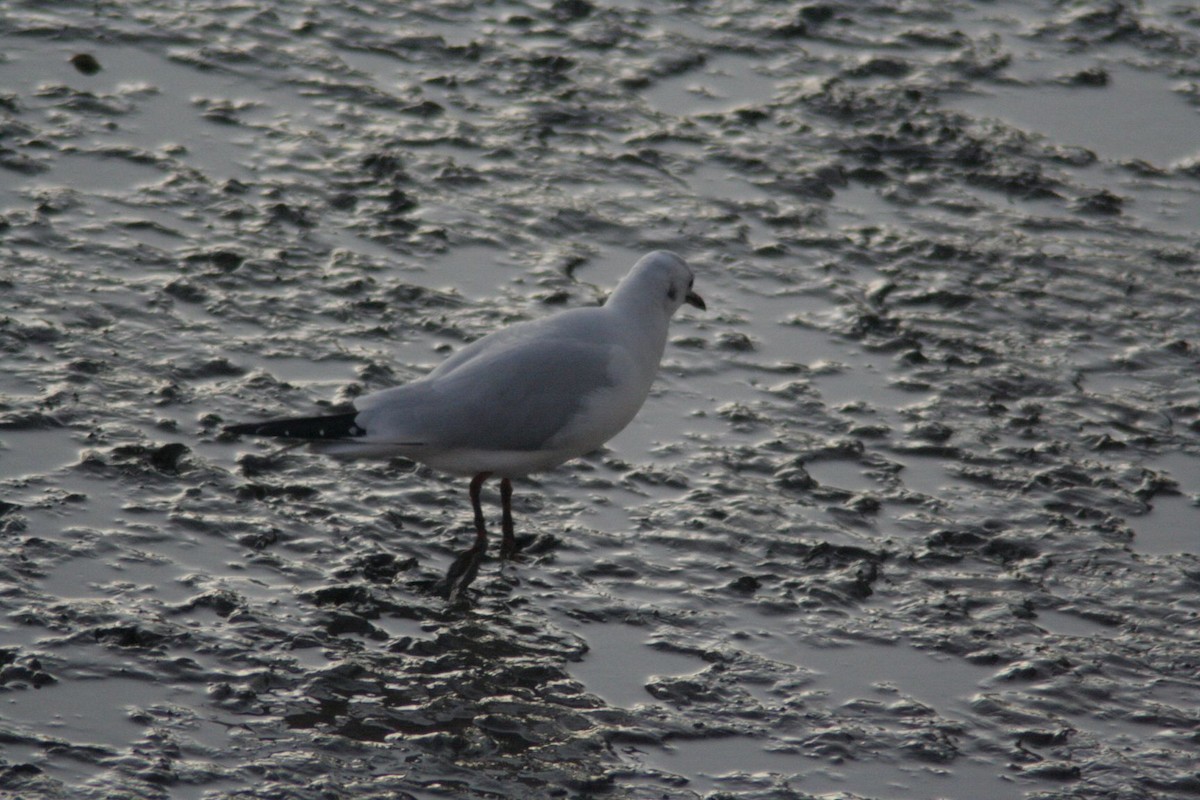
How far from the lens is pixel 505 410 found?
626 centimetres

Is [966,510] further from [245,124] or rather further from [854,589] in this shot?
[245,124]

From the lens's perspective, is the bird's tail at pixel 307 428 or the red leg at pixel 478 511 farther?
the red leg at pixel 478 511

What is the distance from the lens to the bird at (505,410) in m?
6.14

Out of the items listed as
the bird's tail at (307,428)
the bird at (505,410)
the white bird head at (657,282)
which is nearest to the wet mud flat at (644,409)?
the bird at (505,410)

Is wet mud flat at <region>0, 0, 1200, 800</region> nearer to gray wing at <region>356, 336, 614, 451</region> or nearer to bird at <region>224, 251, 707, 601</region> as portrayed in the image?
bird at <region>224, 251, 707, 601</region>

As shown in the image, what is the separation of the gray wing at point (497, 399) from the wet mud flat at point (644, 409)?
0.48 metres

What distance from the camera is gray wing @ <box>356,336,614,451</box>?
243 inches

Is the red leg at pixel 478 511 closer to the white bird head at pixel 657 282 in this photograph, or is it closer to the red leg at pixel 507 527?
the red leg at pixel 507 527

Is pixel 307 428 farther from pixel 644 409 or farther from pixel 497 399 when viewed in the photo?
pixel 644 409

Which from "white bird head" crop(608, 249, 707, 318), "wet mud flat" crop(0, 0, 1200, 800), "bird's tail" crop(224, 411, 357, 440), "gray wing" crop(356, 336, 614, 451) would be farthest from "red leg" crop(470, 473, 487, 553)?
"white bird head" crop(608, 249, 707, 318)

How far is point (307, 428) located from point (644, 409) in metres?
1.97

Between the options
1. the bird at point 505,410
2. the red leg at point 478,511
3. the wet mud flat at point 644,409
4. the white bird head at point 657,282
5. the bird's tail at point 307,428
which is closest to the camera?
the wet mud flat at point 644,409

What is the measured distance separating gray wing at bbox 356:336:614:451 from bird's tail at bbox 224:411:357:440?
0.18 feet

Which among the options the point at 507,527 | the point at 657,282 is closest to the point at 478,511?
the point at 507,527
